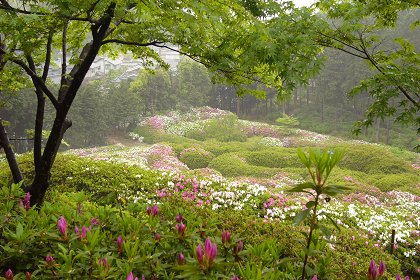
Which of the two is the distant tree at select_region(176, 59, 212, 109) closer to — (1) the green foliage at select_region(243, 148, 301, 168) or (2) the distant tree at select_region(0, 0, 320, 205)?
(1) the green foliage at select_region(243, 148, 301, 168)

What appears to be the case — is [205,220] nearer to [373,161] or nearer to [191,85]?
[373,161]

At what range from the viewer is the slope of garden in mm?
1953

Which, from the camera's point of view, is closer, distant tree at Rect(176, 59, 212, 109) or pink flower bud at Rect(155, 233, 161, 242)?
pink flower bud at Rect(155, 233, 161, 242)

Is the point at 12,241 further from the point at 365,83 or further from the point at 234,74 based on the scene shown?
the point at 365,83

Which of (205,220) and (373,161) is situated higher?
(373,161)

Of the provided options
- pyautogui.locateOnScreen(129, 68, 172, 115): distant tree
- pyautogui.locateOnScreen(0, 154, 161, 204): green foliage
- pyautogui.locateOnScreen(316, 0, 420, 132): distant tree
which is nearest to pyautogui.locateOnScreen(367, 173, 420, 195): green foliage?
pyautogui.locateOnScreen(316, 0, 420, 132): distant tree

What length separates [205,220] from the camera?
475 centimetres

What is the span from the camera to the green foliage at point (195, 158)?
63.6ft

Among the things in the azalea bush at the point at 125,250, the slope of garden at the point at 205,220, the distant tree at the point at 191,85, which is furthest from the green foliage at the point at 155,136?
the azalea bush at the point at 125,250

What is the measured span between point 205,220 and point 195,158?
49.2 ft

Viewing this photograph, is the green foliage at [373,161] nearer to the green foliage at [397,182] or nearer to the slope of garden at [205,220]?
the slope of garden at [205,220]

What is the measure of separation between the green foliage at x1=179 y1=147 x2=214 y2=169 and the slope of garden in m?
0.08

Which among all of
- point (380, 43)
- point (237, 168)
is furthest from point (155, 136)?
point (380, 43)

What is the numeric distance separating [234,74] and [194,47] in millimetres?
605
